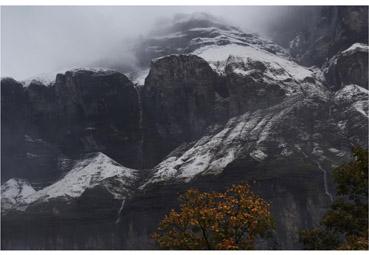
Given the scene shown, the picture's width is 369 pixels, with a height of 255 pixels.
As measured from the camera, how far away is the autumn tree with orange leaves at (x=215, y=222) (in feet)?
171

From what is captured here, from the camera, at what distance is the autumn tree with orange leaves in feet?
171

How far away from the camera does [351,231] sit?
185 ft

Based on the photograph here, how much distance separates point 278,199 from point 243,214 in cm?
14098

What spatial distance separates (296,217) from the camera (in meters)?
185

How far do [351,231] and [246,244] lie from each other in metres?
11.5

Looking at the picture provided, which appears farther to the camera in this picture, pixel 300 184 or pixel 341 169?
pixel 300 184

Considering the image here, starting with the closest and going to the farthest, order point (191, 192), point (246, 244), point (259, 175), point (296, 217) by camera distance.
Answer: point (246, 244) → point (191, 192) → point (296, 217) → point (259, 175)

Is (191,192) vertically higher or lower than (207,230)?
higher

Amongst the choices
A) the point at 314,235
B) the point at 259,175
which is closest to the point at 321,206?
→ the point at 259,175

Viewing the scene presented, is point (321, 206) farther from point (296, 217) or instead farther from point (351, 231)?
point (351, 231)

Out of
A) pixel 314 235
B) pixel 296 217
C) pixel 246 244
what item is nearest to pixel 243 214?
pixel 246 244

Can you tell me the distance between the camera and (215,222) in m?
52.6

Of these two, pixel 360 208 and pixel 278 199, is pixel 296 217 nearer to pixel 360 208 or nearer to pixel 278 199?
pixel 278 199
